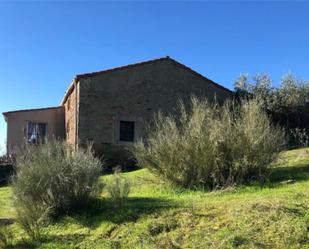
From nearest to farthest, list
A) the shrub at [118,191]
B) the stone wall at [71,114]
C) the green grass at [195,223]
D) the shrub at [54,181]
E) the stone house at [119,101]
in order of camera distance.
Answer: the green grass at [195,223] → the shrub at [54,181] → the shrub at [118,191] → the stone house at [119,101] → the stone wall at [71,114]

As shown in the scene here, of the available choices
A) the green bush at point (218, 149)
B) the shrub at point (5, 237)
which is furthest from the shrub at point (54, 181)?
the green bush at point (218, 149)

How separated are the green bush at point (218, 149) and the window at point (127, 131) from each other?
33.5ft

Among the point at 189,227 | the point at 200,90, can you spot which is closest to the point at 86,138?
the point at 200,90

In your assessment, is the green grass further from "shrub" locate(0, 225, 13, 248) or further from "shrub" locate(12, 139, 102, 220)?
"shrub" locate(12, 139, 102, 220)

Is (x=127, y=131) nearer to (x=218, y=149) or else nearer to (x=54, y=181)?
(x=218, y=149)

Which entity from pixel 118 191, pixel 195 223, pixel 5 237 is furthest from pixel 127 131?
pixel 195 223

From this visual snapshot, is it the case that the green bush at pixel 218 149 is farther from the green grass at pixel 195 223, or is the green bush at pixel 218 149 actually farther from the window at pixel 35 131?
the window at pixel 35 131

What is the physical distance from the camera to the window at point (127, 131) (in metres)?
21.0

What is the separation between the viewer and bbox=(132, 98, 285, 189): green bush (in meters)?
10.1

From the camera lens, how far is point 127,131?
21125 millimetres

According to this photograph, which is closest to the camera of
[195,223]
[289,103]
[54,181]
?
[195,223]

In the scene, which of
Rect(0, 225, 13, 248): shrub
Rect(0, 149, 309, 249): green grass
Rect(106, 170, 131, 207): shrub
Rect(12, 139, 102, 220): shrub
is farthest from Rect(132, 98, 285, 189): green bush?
Rect(0, 225, 13, 248): shrub

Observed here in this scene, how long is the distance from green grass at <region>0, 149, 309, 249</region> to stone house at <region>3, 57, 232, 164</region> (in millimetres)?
11289

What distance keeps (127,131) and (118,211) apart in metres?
13.2
